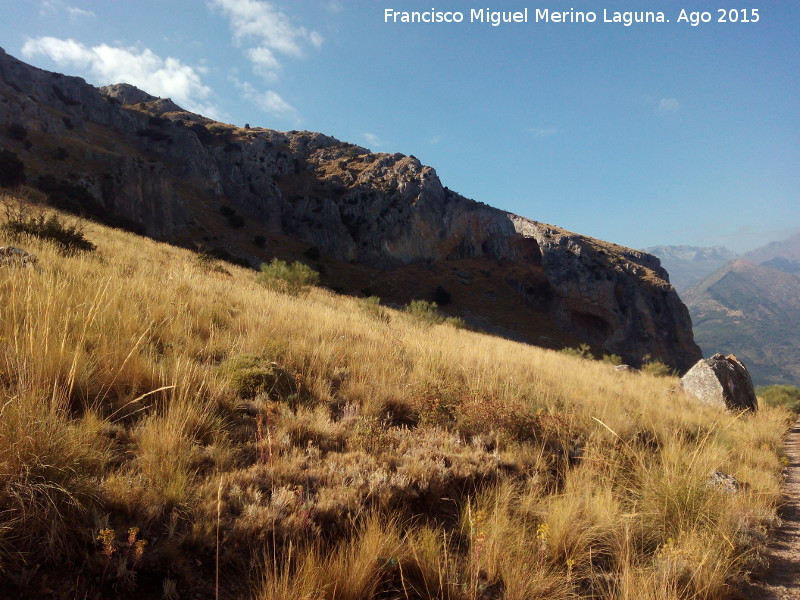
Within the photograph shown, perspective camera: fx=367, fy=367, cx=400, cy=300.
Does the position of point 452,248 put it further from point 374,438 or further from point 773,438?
point 374,438

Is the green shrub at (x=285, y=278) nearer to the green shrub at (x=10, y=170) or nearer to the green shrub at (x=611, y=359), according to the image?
the green shrub at (x=10, y=170)

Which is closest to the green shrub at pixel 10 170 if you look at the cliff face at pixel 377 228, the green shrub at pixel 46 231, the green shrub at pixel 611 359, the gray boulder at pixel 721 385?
the cliff face at pixel 377 228

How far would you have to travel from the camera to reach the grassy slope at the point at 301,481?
5.65 ft

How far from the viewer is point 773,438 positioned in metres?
7.77

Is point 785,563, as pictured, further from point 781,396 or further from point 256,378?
point 781,396

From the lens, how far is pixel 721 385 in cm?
1096

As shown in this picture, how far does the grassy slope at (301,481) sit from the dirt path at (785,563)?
169 mm

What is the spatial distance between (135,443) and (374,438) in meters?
1.69

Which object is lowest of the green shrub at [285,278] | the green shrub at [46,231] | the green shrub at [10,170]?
the green shrub at [285,278]

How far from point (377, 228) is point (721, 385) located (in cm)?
4489

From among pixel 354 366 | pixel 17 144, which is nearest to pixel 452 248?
pixel 17 144

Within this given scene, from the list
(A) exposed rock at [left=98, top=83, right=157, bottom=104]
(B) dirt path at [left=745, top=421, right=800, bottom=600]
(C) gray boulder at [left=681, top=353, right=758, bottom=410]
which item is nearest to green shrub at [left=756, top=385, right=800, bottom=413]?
(C) gray boulder at [left=681, top=353, right=758, bottom=410]

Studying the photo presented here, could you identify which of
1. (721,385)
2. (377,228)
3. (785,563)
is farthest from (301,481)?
(377,228)

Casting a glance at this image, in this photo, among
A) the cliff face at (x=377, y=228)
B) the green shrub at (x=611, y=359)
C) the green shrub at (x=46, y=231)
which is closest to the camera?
the green shrub at (x=46, y=231)
